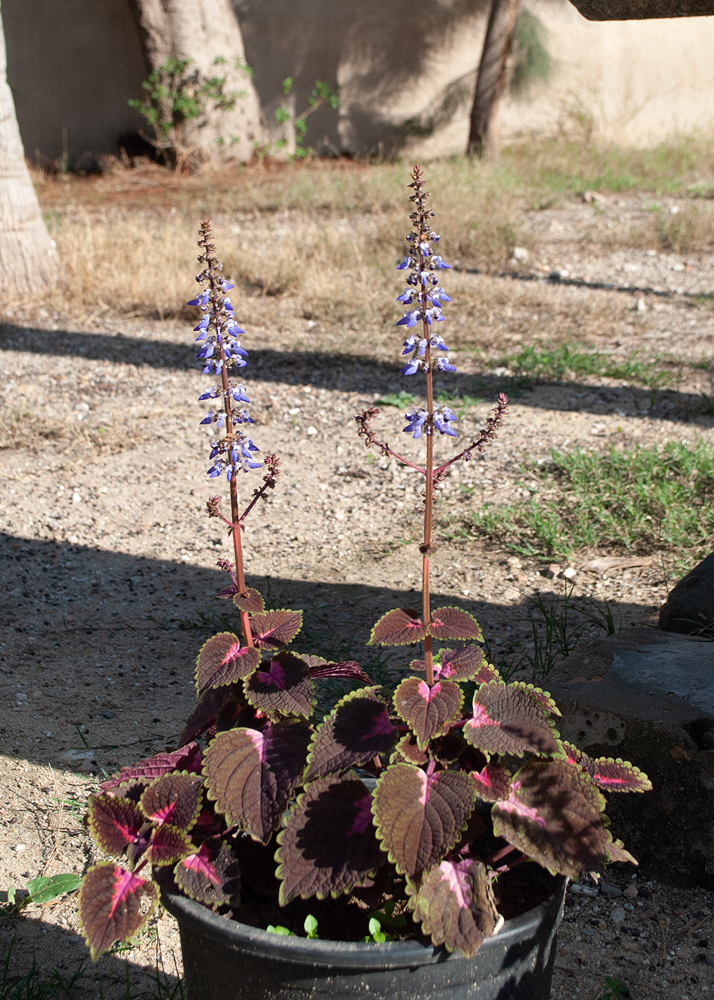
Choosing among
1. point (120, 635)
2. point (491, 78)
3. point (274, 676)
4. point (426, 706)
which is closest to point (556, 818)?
point (426, 706)

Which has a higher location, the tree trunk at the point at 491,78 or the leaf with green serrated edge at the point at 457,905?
the tree trunk at the point at 491,78

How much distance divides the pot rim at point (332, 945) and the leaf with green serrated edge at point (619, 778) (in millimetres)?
239

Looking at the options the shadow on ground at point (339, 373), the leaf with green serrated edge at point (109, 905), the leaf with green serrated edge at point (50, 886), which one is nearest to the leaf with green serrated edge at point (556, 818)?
the leaf with green serrated edge at point (109, 905)

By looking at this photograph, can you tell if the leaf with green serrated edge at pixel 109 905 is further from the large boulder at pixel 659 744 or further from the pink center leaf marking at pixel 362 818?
the large boulder at pixel 659 744

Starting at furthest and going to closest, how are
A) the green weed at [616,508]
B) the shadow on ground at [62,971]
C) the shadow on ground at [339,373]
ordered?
1. the shadow on ground at [339,373]
2. the green weed at [616,508]
3. the shadow on ground at [62,971]

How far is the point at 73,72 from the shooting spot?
12.0 metres

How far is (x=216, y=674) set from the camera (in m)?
1.52

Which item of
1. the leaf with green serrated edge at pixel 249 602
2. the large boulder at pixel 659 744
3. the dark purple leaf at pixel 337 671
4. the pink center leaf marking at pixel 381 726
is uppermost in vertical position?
the leaf with green serrated edge at pixel 249 602

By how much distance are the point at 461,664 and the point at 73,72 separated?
41.5 feet

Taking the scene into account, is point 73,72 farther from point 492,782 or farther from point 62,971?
point 492,782

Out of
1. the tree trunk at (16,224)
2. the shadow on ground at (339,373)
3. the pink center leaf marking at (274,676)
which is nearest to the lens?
the pink center leaf marking at (274,676)

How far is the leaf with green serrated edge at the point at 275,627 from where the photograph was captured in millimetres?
1585

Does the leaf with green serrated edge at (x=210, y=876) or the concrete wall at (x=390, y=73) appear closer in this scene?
the leaf with green serrated edge at (x=210, y=876)

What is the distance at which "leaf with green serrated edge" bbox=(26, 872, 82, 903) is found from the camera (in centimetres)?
207
